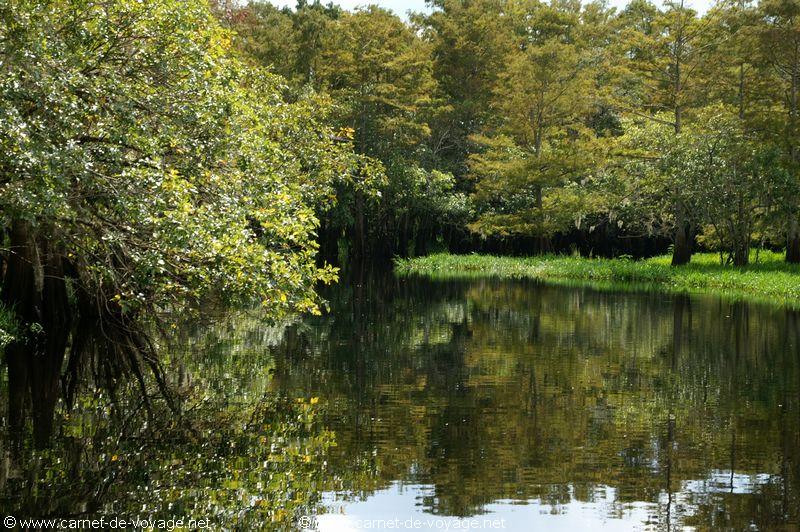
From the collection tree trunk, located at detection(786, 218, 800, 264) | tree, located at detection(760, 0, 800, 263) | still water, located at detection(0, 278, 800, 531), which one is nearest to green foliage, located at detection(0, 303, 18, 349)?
still water, located at detection(0, 278, 800, 531)

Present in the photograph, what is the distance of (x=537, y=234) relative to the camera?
4928 cm

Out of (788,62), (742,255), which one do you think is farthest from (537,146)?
(788,62)

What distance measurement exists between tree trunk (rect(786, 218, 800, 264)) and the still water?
59.8 ft

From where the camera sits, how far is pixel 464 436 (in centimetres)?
1060

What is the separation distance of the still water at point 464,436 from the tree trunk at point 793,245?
18219 millimetres

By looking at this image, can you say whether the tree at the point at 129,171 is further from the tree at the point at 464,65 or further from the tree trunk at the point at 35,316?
the tree at the point at 464,65

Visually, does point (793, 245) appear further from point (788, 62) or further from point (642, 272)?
point (788, 62)

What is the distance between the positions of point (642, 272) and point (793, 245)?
5790 mm

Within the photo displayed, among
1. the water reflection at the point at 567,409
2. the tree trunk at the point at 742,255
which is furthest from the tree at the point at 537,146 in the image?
the water reflection at the point at 567,409

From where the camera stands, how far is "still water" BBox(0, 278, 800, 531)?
26.2 ft

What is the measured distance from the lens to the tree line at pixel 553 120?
36.8 meters

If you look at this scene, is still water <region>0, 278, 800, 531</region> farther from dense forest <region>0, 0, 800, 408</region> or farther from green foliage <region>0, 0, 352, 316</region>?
dense forest <region>0, 0, 800, 408</region>

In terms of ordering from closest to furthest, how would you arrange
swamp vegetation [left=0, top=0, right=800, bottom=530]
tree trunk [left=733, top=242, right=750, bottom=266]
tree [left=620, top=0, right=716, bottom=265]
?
1. swamp vegetation [left=0, top=0, right=800, bottom=530]
2. tree trunk [left=733, top=242, right=750, bottom=266]
3. tree [left=620, top=0, right=716, bottom=265]

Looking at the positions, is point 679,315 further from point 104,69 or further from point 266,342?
point 104,69
